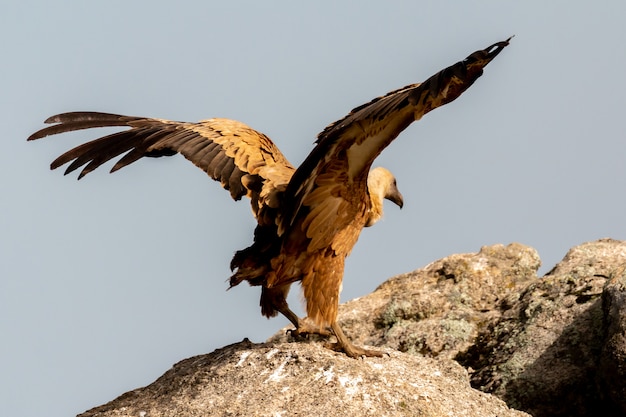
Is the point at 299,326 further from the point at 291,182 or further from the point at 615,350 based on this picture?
the point at 615,350

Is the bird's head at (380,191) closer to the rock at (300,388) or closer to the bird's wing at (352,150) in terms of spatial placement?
the bird's wing at (352,150)

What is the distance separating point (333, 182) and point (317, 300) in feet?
3.18

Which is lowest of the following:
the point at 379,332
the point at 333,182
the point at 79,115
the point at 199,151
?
the point at 379,332

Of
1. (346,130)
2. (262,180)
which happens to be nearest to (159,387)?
(262,180)

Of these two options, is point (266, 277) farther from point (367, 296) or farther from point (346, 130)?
point (367, 296)

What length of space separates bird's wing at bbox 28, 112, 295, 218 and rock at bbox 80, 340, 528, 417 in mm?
1280

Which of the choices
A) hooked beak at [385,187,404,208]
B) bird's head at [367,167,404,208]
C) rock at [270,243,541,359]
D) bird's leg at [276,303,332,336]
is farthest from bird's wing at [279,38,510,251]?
hooked beak at [385,187,404,208]

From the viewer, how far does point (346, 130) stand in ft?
26.6

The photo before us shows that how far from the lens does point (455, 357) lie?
9922 millimetres

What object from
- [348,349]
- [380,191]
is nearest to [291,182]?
[348,349]

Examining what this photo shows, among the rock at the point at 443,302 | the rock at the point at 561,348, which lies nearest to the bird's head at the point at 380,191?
the rock at the point at 443,302

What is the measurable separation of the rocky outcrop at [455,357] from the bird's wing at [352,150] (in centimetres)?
103

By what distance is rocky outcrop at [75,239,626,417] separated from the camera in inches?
310

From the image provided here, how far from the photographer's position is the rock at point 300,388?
25.2ft
